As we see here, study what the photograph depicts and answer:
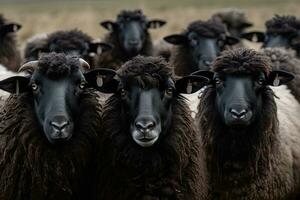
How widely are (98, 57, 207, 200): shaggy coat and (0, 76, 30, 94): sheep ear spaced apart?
73 centimetres

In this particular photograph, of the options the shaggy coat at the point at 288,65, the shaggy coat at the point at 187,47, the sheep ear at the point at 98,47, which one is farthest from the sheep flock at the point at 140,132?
the sheep ear at the point at 98,47

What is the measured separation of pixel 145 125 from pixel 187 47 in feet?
15.3

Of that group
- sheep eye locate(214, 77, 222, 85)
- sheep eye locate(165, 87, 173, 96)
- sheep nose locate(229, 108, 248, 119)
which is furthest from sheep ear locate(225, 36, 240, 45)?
sheep eye locate(165, 87, 173, 96)

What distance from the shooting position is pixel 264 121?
6.33 meters

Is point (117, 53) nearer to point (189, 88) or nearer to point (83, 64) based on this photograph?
point (83, 64)

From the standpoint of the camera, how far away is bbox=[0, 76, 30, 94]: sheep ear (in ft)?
18.2

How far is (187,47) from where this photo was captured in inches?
384

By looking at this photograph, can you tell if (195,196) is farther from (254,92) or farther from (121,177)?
(254,92)

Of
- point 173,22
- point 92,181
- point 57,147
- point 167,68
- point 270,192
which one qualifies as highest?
point 167,68

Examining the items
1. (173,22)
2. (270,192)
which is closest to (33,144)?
(270,192)

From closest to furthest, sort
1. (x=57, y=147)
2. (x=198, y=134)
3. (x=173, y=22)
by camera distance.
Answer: (x=57, y=147) → (x=198, y=134) → (x=173, y=22)

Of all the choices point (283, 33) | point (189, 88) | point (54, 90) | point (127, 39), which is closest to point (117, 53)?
point (127, 39)

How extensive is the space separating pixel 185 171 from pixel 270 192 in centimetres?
115

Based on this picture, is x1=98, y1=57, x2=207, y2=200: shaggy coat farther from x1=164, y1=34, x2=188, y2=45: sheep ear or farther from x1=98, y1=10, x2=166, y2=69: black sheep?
x1=98, y1=10, x2=166, y2=69: black sheep
